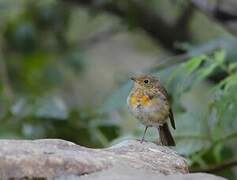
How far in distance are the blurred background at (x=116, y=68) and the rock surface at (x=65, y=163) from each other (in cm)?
124

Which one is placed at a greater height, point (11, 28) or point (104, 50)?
point (104, 50)

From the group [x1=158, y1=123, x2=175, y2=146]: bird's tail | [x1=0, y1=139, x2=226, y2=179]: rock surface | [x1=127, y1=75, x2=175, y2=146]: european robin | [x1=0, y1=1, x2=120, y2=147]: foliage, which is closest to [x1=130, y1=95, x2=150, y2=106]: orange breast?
[x1=127, y1=75, x2=175, y2=146]: european robin

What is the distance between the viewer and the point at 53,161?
105 inches

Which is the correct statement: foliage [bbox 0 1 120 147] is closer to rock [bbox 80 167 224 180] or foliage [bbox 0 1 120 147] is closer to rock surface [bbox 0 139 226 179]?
rock surface [bbox 0 139 226 179]

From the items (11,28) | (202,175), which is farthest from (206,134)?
(11,28)

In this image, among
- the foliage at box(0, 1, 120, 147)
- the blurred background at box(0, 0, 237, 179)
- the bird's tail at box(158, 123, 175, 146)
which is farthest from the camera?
the foliage at box(0, 1, 120, 147)

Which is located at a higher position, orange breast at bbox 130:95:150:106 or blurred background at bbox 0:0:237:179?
blurred background at bbox 0:0:237:179

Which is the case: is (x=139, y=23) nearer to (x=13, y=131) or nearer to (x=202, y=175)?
(x=13, y=131)

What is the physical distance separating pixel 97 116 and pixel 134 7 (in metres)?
0.91

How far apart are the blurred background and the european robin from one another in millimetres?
174

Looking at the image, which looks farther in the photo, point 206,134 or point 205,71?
point 206,134

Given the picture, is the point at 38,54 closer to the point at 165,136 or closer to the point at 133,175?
the point at 165,136

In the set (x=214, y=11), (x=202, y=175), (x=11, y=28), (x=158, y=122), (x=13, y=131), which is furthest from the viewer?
(x=11, y=28)

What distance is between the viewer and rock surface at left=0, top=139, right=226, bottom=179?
8.64 ft
